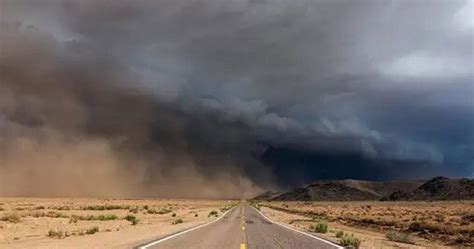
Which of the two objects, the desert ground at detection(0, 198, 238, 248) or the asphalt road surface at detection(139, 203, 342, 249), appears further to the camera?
the desert ground at detection(0, 198, 238, 248)

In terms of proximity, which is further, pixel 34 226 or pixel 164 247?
pixel 34 226

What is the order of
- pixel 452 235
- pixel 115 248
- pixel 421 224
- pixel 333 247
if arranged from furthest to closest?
pixel 421 224 → pixel 452 235 → pixel 333 247 → pixel 115 248

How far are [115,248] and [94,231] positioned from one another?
11.0 meters

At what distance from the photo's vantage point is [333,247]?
1953cm

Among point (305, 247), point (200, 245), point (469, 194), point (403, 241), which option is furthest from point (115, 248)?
point (469, 194)

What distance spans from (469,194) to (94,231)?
19294 centimetres

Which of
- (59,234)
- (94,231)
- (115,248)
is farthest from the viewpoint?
(94,231)

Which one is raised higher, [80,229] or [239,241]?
[80,229]

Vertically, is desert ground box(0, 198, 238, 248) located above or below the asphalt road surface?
Result: above

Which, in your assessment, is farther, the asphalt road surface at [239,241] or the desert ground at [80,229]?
the desert ground at [80,229]

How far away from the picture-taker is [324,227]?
32.8 m

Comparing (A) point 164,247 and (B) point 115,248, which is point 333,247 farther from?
(B) point 115,248

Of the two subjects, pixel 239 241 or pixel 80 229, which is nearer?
pixel 239 241

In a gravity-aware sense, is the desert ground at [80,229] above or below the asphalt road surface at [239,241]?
above
